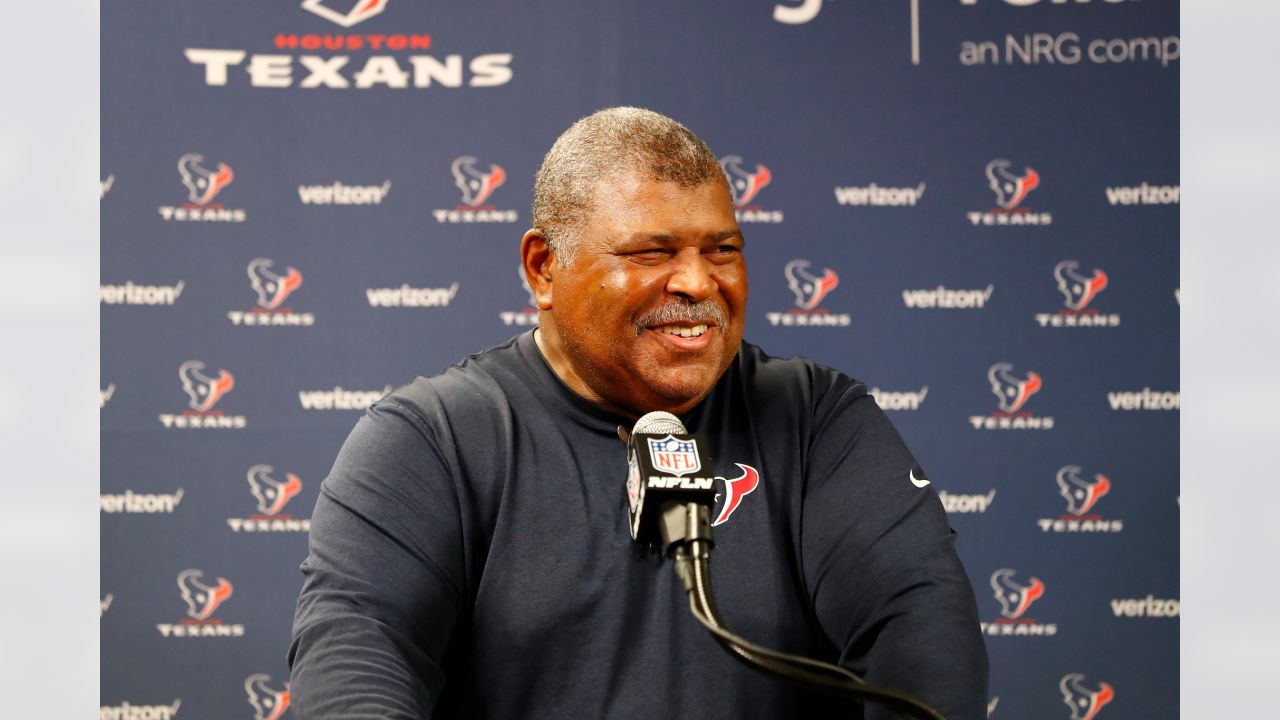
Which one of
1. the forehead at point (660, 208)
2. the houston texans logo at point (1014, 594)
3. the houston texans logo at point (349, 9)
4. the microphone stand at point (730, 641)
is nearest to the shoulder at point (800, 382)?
the forehead at point (660, 208)

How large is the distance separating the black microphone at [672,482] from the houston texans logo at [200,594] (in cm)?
268

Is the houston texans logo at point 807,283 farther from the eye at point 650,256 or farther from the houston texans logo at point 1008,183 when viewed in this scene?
the eye at point 650,256

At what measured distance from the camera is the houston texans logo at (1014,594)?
11.9 ft

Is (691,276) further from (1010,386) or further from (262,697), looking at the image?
(262,697)

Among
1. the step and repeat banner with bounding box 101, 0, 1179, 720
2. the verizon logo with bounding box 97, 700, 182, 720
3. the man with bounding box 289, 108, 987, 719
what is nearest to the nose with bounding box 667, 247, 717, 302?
the man with bounding box 289, 108, 987, 719

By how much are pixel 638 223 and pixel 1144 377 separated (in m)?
2.62

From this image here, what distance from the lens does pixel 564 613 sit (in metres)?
1.51

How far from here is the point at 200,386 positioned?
360cm

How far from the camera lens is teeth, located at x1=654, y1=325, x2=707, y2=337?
→ 5.16 feet

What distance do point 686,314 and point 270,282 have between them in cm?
240

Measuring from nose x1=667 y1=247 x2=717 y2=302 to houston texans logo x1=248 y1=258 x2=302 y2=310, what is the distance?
235 cm

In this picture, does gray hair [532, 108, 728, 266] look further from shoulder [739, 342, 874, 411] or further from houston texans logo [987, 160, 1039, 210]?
houston texans logo [987, 160, 1039, 210]

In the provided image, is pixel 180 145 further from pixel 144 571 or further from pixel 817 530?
pixel 817 530

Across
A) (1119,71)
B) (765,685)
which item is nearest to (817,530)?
(765,685)
